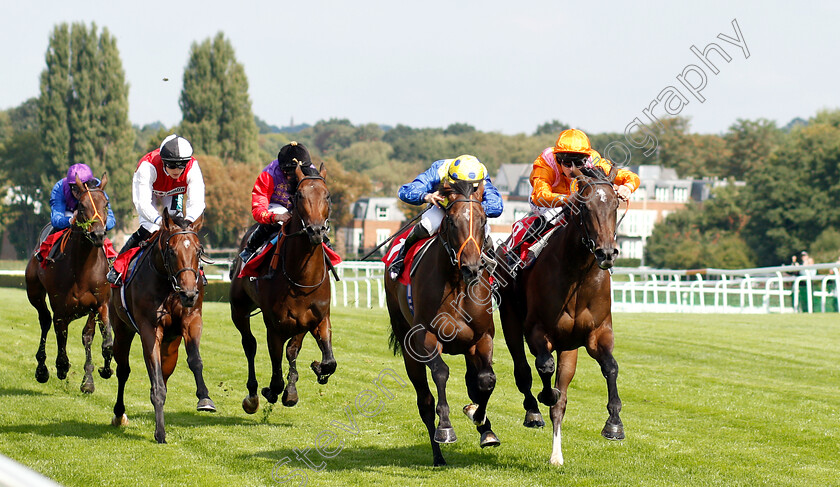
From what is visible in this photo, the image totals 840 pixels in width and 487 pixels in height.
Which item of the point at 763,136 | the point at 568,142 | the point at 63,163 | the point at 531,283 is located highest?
the point at 763,136

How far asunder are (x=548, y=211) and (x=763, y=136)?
8636 cm

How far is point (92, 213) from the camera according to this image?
33.9ft

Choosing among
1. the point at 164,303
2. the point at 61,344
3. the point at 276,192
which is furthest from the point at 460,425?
the point at 61,344

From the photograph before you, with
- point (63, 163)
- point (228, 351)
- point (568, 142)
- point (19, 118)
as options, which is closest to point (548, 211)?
point (568, 142)

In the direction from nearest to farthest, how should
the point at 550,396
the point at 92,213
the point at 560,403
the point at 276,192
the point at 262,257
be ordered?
the point at 550,396, the point at 560,403, the point at 262,257, the point at 276,192, the point at 92,213

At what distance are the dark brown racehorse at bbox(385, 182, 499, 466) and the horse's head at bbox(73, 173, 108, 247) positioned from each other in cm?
448

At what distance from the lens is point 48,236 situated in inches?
→ 445

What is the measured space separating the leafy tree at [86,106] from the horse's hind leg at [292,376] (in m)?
46.5

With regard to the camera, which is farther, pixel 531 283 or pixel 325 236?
pixel 325 236

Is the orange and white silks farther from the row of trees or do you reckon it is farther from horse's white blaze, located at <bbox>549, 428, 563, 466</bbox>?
the row of trees

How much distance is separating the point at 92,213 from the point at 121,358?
1959 mm

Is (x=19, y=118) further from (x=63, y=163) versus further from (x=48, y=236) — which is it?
(x=48, y=236)

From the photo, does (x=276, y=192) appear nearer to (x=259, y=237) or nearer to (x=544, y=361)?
(x=259, y=237)

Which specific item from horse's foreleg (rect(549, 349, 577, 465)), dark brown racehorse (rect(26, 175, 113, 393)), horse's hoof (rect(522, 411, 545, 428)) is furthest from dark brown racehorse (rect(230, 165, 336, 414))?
Answer: dark brown racehorse (rect(26, 175, 113, 393))
